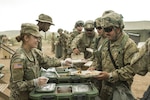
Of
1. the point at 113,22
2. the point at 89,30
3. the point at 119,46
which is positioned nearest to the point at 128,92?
the point at 119,46

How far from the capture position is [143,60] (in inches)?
124

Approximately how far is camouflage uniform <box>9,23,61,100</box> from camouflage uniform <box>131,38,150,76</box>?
52.7 inches

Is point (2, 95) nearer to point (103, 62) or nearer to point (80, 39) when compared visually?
point (80, 39)

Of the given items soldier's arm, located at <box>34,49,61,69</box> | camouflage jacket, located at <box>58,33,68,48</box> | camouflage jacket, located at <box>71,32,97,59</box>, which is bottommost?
camouflage jacket, located at <box>58,33,68,48</box>

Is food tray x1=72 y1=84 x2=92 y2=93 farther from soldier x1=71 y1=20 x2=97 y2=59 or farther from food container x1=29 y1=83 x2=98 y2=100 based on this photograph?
soldier x1=71 y1=20 x2=97 y2=59

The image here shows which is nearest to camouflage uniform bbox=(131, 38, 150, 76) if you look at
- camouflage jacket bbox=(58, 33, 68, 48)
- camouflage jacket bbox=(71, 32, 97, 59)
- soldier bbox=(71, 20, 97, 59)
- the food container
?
the food container

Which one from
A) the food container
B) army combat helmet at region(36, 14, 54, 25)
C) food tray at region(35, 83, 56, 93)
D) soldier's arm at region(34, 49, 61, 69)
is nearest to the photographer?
the food container

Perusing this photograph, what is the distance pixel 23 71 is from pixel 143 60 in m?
1.52

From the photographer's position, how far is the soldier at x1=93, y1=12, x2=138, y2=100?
3857 millimetres

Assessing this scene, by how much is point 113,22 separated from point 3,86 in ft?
14.6

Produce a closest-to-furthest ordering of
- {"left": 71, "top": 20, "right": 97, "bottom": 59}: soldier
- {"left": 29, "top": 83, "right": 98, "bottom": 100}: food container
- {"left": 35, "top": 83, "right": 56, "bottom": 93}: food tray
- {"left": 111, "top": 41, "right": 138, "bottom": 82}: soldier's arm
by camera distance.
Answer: {"left": 29, "top": 83, "right": 98, "bottom": 100}: food container
{"left": 35, "top": 83, "right": 56, "bottom": 93}: food tray
{"left": 111, "top": 41, "right": 138, "bottom": 82}: soldier's arm
{"left": 71, "top": 20, "right": 97, "bottom": 59}: soldier

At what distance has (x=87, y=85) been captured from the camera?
3.88m

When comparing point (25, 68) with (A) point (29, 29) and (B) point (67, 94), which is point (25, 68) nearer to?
(A) point (29, 29)

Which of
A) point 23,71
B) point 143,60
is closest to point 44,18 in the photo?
point 23,71
